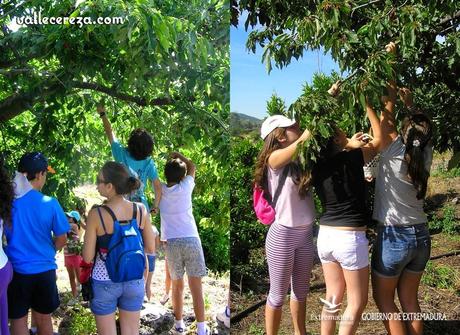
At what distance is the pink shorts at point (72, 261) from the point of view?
3.82 metres

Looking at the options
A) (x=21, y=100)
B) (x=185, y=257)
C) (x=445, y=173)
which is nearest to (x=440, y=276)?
(x=445, y=173)

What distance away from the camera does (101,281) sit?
3193 mm

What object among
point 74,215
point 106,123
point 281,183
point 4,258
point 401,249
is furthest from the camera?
point 74,215

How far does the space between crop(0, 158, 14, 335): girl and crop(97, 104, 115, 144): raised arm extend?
0.69 m

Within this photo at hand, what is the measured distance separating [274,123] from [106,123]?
3.49 ft

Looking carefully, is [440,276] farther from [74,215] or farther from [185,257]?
[74,215]

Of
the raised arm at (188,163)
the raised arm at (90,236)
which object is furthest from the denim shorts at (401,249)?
the raised arm at (90,236)

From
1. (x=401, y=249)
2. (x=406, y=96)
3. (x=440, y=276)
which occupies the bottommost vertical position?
(x=440, y=276)

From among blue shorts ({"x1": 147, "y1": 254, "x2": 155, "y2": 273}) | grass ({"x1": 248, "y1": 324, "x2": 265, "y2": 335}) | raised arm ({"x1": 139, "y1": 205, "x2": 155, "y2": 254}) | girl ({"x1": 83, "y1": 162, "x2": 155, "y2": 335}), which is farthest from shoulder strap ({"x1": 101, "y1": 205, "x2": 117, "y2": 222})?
grass ({"x1": 248, "y1": 324, "x2": 265, "y2": 335})

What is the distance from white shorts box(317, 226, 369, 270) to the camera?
3.08 metres

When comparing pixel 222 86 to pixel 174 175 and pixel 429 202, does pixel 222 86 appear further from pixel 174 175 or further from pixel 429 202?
pixel 429 202

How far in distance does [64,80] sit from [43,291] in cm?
115

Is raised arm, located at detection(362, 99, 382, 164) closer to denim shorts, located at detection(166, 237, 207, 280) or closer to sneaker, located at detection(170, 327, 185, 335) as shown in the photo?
denim shorts, located at detection(166, 237, 207, 280)

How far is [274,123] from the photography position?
3.22 meters
